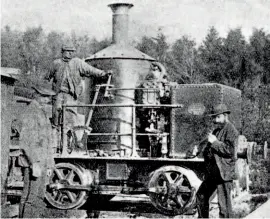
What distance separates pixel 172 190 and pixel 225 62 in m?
20.6

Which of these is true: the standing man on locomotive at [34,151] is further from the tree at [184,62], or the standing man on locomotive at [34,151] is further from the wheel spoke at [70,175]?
the tree at [184,62]

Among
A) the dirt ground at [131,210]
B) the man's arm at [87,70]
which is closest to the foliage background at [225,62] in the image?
the dirt ground at [131,210]

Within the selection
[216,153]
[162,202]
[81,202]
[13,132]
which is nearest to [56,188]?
[81,202]

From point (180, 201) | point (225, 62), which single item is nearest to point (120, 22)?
point (180, 201)

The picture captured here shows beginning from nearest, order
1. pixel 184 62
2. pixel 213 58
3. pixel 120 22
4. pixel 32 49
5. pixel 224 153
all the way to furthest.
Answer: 1. pixel 224 153
2. pixel 120 22
3. pixel 213 58
4. pixel 184 62
5. pixel 32 49

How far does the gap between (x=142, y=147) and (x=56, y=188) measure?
5.82 feet

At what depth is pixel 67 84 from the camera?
32.4 feet

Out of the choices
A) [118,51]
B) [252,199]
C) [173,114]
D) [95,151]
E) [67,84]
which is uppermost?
[118,51]

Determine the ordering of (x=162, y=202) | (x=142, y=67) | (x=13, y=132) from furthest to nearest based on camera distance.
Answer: (x=142, y=67)
(x=13, y=132)
(x=162, y=202)

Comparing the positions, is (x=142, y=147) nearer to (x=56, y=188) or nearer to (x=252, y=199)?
(x=56, y=188)

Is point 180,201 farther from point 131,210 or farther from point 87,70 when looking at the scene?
point 87,70

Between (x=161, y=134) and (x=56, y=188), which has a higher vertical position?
(x=161, y=134)

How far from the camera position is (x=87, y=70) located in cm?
991

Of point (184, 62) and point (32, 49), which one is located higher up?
point (32, 49)
